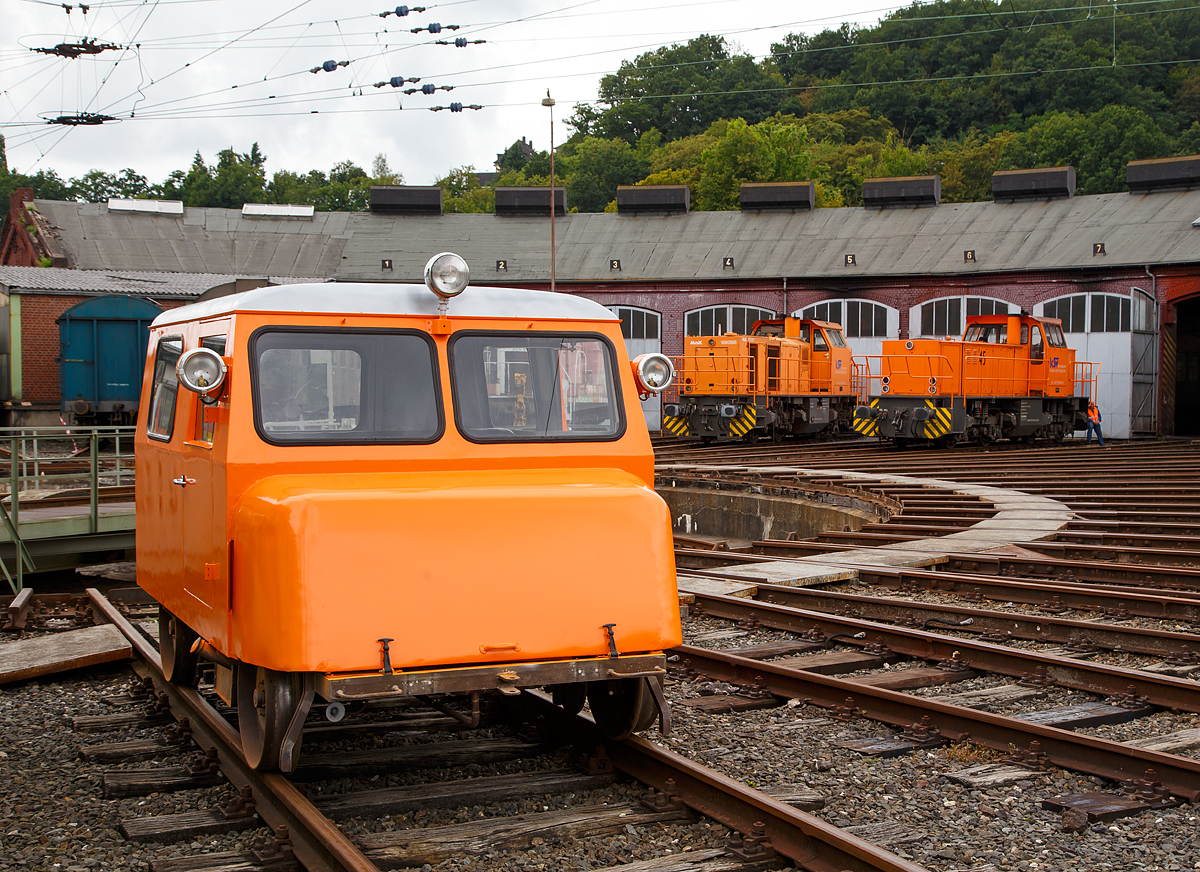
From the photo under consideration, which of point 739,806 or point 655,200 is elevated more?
point 655,200

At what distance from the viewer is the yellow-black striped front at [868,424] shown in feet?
97.2

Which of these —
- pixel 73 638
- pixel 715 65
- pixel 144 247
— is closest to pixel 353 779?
pixel 73 638

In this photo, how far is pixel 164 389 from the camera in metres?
6.50

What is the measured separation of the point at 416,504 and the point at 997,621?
580 cm

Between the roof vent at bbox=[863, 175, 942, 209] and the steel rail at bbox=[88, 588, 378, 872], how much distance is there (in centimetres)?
4021

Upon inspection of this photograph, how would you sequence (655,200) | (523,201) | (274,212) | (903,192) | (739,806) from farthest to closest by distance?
1. (274,212)
2. (523,201)
3. (655,200)
4. (903,192)
5. (739,806)

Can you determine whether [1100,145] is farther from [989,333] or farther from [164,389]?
[164,389]

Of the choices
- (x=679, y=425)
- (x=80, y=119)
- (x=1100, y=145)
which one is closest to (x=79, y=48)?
(x=80, y=119)

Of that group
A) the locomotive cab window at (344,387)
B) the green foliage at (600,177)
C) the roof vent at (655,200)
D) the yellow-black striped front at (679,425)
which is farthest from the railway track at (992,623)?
the green foliage at (600,177)

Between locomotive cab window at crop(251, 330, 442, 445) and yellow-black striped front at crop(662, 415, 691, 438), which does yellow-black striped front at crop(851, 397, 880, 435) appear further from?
locomotive cab window at crop(251, 330, 442, 445)

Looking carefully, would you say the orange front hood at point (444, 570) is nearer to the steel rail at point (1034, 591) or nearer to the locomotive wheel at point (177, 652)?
the locomotive wheel at point (177, 652)

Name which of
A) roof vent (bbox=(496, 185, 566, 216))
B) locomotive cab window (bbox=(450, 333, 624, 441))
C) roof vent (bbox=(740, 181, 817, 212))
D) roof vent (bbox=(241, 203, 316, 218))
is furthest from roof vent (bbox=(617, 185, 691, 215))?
locomotive cab window (bbox=(450, 333, 624, 441))

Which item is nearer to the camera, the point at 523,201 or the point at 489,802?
the point at 489,802

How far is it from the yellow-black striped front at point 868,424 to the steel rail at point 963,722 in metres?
22.9
